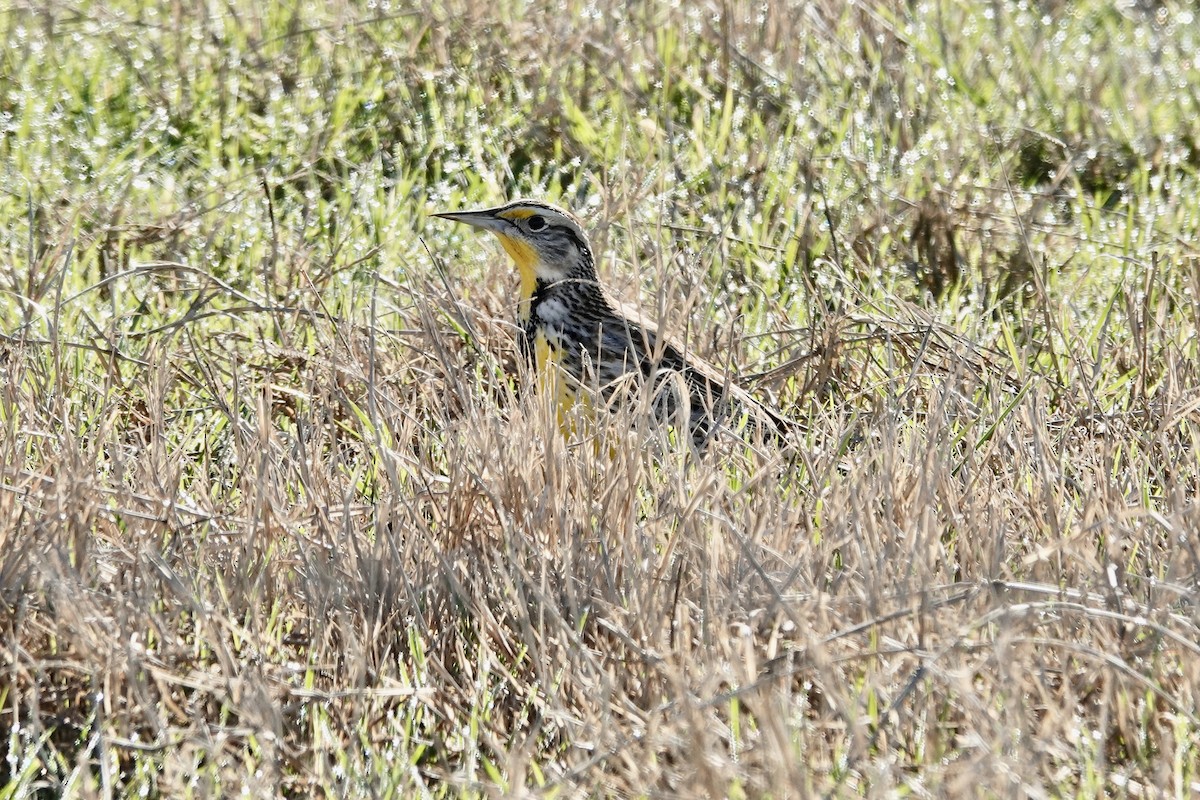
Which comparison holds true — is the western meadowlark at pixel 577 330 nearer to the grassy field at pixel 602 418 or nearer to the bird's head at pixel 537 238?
the bird's head at pixel 537 238

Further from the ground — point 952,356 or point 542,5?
point 542,5

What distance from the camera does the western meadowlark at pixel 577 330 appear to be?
176 inches

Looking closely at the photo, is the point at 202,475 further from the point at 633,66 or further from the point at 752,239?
the point at 633,66

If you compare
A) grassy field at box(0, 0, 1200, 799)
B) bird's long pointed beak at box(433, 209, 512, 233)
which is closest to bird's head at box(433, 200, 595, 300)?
bird's long pointed beak at box(433, 209, 512, 233)

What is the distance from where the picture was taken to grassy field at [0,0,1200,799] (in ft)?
9.34

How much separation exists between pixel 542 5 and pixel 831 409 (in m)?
2.98

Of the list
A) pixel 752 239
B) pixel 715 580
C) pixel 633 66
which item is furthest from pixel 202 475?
pixel 633 66

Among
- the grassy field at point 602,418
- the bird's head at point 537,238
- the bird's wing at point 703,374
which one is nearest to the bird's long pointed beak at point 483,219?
the bird's head at point 537,238

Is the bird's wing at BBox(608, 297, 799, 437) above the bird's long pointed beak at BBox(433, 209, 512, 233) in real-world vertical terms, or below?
below

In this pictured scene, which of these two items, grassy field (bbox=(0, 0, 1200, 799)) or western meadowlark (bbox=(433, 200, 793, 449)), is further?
western meadowlark (bbox=(433, 200, 793, 449))

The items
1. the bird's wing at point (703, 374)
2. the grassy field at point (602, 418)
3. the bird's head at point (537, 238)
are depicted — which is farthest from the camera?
the bird's head at point (537, 238)

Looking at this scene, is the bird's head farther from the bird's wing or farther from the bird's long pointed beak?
the bird's wing

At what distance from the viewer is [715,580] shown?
312 cm

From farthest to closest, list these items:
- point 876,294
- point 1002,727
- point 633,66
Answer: point 633,66, point 876,294, point 1002,727
